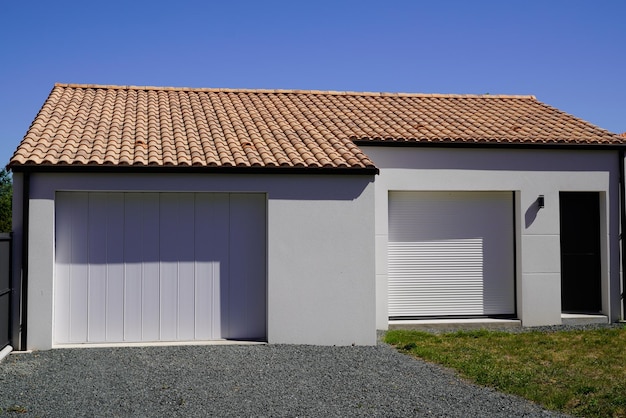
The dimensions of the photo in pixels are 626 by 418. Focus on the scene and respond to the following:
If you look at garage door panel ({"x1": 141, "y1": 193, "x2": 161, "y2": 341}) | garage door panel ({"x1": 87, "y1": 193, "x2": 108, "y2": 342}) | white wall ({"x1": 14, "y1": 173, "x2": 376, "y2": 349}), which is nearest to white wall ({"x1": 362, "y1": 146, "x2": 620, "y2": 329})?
white wall ({"x1": 14, "y1": 173, "x2": 376, "y2": 349})

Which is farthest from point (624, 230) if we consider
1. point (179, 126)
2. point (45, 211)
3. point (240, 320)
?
point (45, 211)

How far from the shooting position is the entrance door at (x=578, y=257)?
15586 millimetres

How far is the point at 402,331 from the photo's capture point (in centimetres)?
1396

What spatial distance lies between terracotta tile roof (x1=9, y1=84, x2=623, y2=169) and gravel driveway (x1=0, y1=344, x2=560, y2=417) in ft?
10.2

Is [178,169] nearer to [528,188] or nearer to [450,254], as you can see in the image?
[450,254]

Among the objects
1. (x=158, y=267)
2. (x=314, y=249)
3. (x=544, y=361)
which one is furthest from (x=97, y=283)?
(x=544, y=361)

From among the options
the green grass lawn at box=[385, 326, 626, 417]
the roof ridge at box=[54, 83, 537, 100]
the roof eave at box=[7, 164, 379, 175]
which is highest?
the roof ridge at box=[54, 83, 537, 100]

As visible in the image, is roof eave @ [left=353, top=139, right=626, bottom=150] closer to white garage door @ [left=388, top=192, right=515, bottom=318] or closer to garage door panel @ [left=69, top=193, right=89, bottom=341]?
white garage door @ [left=388, top=192, right=515, bottom=318]

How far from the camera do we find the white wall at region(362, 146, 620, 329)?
582 inches

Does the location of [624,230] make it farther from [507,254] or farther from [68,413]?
[68,413]

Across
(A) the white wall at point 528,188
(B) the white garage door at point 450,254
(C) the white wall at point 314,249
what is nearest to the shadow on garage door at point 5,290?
(C) the white wall at point 314,249

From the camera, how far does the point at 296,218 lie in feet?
40.9

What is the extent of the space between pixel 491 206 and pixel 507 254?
1034 mm

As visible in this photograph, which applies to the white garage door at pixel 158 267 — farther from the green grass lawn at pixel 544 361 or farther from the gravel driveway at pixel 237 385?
the green grass lawn at pixel 544 361
